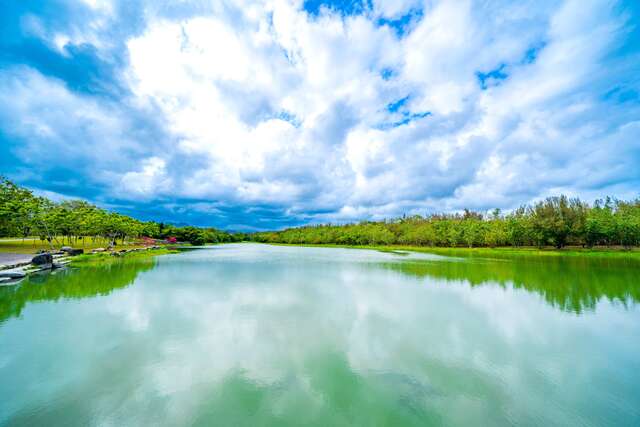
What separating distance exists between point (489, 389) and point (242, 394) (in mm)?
5296

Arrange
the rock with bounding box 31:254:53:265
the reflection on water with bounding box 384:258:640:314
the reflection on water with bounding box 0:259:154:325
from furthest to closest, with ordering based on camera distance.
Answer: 1. the rock with bounding box 31:254:53:265
2. the reflection on water with bounding box 384:258:640:314
3. the reflection on water with bounding box 0:259:154:325

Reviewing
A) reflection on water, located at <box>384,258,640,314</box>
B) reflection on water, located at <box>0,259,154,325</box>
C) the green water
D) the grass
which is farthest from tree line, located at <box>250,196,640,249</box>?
the grass

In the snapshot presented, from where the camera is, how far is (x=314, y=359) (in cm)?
771

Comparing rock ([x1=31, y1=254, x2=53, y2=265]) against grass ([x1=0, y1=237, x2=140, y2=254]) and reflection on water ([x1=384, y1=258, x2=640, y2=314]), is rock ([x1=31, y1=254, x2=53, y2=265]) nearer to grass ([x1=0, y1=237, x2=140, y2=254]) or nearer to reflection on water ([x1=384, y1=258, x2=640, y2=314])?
grass ([x1=0, y1=237, x2=140, y2=254])

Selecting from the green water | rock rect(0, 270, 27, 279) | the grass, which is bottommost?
the green water

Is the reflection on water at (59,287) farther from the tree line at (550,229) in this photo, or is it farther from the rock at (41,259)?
the tree line at (550,229)

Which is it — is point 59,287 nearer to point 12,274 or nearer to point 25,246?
point 12,274

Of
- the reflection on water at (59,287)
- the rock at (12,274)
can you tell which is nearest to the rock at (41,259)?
the reflection on water at (59,287)

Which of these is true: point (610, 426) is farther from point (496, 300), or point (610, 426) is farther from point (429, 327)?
point (496, 300)

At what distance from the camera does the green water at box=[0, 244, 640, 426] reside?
17.8 ft

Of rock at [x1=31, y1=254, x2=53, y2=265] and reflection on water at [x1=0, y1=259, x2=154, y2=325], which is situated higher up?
rock at [x1=31, y1=254, x2=53, y2=265]

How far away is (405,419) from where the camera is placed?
5.20 meters

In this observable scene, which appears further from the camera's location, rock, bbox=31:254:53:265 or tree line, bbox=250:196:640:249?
tree line, bbox=250:196:640:249

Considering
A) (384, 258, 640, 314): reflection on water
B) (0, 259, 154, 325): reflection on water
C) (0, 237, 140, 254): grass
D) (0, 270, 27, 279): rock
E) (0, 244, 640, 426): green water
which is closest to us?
(0, 244, 640, 426): green water
